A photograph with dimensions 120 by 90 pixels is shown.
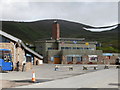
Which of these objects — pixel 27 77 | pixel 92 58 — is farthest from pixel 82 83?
pixel 92 58

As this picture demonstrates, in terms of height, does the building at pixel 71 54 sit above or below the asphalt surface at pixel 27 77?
above

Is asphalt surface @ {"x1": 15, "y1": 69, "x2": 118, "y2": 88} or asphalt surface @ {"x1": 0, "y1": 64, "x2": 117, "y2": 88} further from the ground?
asphalt surface @ {"x1": 15, "y1": 69, "x2": 118, "y2": 88}

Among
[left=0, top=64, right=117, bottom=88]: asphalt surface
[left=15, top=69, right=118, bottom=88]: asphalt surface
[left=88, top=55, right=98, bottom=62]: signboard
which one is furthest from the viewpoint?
[left=88, top=55, right=98, bottom=62]: signboard

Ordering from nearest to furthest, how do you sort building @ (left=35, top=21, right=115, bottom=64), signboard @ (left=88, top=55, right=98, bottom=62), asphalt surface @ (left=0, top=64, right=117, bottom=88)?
1. asphalt surface @ (left=0, top=64, right=117, bottom=88)
2. building @ (left=35, top=21, right=115, bottom=64)
3. signboard @ (left=88, top=55, right=98, bottom=62)

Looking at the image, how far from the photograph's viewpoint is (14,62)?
3481 cm

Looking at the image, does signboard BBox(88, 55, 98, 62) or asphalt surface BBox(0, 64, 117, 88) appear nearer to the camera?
asphalt surface BBox(0, 64, 117, 88)

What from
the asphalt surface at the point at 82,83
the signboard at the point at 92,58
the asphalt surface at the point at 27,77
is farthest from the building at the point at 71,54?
the asphalt surface at the point at 82,83

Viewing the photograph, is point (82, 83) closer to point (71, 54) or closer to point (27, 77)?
point (27, 77)

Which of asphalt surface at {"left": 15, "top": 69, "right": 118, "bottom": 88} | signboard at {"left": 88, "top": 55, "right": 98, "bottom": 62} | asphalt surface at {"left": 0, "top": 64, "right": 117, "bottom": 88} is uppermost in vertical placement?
signboard at {"left": 88, "top": 55, "right": 98, "bottom": 62}

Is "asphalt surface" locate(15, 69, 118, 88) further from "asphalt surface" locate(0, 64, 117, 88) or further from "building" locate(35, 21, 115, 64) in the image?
"building" locate(35, 21, 115, 64)

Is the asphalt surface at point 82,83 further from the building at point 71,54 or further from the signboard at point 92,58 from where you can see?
the signboard at point 92,58


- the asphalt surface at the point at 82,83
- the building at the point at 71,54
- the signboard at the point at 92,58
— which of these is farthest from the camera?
the signboard at the point at 92,58

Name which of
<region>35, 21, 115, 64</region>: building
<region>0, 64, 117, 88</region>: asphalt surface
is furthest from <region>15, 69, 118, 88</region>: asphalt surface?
<region>35, 21, 115, 64</region>: building

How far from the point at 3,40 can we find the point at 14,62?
339cm
